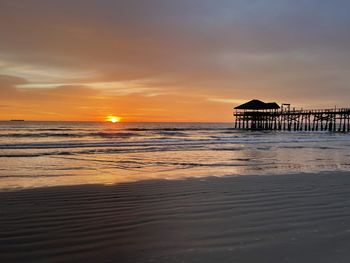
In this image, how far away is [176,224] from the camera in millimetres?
5762

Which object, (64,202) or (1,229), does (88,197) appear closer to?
(64,202)

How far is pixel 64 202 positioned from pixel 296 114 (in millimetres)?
72697

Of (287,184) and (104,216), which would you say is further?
(287,184)

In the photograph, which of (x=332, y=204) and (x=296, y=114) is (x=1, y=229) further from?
(x=296, y=114)

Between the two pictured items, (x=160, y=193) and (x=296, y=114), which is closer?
(x=160, y=193)

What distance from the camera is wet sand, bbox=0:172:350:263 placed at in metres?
4.42

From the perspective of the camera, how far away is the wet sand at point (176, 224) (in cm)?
442

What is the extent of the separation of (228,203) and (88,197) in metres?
2.92

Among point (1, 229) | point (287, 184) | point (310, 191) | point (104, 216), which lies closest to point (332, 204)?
point (310, 191)

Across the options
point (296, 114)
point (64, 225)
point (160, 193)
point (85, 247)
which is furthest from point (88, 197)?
point (296, 114)

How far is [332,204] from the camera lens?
7297mm

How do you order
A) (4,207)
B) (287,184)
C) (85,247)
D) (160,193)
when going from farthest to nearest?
(287,184), (160,193), (4,207), (85,247)

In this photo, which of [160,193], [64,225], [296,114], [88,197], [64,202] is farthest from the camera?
[296,114]

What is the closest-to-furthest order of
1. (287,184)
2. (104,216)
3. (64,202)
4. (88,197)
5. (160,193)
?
(104,216) → (64,202) → (88,197) → (160,193) → (287,184)
